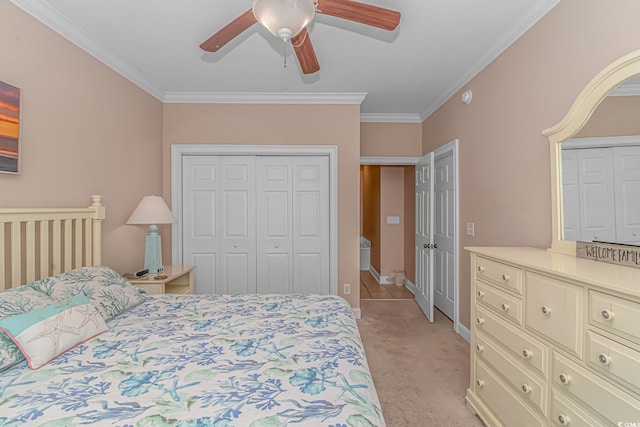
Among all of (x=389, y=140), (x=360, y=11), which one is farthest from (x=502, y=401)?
(x=389, y=140)

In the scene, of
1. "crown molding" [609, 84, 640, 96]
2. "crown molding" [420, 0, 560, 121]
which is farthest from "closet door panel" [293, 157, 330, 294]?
"crown molding" [609, 84, 640, 96]

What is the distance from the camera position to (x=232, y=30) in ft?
5.58

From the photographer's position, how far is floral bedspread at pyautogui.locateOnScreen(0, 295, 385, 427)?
3.19ft

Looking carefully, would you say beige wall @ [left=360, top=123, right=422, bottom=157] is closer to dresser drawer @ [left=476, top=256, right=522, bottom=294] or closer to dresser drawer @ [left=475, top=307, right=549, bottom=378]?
dresser drawer @ [left=476, top=256, right=522, bottom=294]

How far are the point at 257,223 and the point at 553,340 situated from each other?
3.05 meters

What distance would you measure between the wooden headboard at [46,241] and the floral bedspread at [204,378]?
68 cm

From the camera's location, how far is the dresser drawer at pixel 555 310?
4.19 feet

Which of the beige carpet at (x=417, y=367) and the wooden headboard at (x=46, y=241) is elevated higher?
the wooden headboard at (x=46, y=241)

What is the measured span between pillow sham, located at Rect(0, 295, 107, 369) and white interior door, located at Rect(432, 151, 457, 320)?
3.23m

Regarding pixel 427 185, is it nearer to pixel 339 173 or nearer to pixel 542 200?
pixel 339 173

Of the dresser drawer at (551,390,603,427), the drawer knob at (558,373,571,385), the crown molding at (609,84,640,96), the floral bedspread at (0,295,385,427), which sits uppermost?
the crown molding at (609,84,640,96)

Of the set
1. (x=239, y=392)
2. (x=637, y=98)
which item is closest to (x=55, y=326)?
(x=239, y=392)

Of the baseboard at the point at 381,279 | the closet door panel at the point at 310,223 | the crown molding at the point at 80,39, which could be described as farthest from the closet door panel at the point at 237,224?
the baseboard at the point at 381,279

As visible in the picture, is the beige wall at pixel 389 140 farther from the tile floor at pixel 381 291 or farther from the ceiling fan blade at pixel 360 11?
the ceiling fan blade at pixel 360 11
